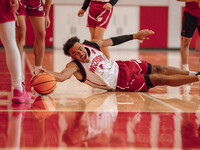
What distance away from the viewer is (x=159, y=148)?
1.80 meters

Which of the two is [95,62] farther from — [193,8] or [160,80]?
[193,8]

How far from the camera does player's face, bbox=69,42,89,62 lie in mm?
3561

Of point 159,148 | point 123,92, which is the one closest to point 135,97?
point 123,92

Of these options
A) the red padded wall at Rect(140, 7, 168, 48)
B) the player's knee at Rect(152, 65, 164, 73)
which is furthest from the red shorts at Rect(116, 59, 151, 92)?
the red padded wall at Rect(140, 7, 168, 48)

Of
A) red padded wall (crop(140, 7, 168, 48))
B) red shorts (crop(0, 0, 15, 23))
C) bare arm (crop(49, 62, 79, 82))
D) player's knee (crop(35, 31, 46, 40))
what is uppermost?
red shorts (crop(0, 0, 15, 23))

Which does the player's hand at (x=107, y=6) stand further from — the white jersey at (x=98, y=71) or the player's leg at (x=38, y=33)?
the white jersey at (x=98, y=71)

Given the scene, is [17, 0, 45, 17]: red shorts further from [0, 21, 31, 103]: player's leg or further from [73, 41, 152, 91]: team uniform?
[0, 21, 31, 103]: player's leg

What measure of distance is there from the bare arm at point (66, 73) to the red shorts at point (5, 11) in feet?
2.65

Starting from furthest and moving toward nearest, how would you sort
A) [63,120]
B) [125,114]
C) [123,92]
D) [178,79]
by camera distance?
[123,92]
[178,79]
[125,114]
[63,120]

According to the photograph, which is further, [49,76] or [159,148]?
[49,76]

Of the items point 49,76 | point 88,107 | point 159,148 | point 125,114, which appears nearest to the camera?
point 159,148

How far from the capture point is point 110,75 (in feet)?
12.4

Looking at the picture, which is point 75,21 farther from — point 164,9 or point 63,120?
point 63,120

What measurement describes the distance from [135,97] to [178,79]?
0.53 meters
